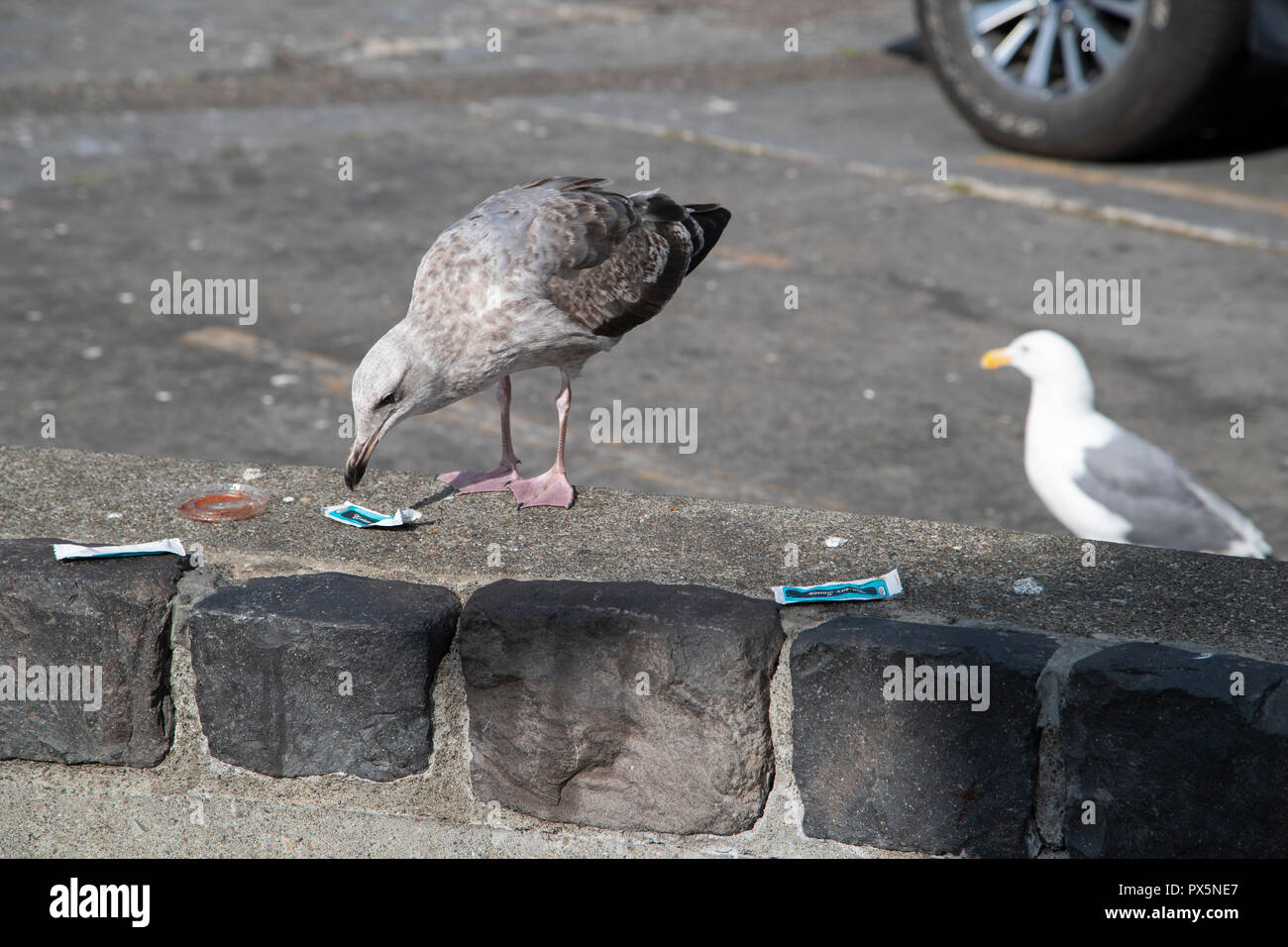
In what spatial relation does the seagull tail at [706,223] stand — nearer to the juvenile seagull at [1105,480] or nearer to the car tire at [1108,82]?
the juvenile seagull at [1105,480]

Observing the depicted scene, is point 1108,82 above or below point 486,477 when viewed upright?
above

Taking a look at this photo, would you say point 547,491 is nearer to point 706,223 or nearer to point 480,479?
point 480,479

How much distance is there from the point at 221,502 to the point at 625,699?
1.04 metres

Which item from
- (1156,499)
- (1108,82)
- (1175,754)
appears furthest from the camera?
(1108,82)

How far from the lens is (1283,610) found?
8.55 ft

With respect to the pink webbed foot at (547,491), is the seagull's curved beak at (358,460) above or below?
above

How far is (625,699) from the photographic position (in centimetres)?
261

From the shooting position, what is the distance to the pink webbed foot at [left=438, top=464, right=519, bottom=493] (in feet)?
10.7

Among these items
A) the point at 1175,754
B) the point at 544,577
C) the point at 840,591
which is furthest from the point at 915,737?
the point at 544,577

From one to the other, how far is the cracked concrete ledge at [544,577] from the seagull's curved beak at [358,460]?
4.0 inches

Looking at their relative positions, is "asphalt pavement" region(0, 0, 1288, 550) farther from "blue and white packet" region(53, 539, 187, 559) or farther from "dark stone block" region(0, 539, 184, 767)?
"dark stone block" region(0, 539, 184, 767)

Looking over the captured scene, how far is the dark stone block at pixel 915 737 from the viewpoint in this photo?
246 cm

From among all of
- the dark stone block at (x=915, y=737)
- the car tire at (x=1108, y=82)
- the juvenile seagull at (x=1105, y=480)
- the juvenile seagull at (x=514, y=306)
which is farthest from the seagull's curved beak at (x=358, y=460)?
the car tire at (x=1108, y=82)

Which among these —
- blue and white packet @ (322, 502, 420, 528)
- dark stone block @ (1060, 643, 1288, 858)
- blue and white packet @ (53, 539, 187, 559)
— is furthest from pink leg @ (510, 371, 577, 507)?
dark stone block @ (1060, 643, 1288, 858)
